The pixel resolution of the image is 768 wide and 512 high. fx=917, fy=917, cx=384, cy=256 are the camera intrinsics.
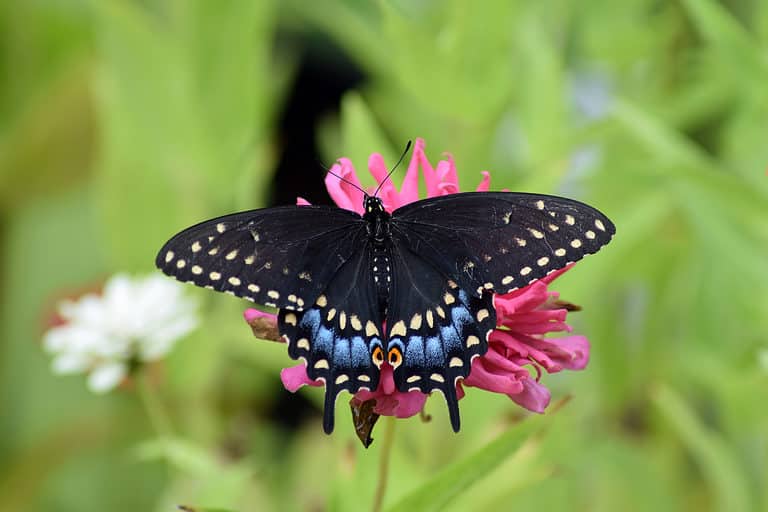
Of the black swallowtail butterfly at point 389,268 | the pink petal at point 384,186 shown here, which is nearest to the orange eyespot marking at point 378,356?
the black swallowtail butterfly at point 389,268

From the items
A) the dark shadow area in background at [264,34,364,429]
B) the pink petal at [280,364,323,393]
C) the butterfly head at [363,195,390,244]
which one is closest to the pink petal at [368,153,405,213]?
the butterfly head at [363,195,390,244]

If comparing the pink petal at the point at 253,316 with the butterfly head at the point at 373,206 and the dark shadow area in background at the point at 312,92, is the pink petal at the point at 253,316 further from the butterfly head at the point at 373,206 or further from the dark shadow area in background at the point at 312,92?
the dark shadow area in background at the point at 312,92

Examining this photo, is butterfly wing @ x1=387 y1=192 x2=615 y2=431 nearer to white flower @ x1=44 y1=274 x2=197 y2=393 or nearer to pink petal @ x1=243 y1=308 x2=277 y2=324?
pink petal @ x1=243 y1=308 x2=277 y2=324

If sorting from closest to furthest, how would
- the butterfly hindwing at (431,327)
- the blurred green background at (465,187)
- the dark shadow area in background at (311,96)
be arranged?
1. the butterfly hindwing at (431,327)
2. the blurred green background at (465,187)
3. the dark shadow area in background at (311,96)

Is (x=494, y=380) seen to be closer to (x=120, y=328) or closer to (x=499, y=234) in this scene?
(x=499, y=234)

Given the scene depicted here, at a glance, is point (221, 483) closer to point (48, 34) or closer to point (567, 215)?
point (567, 215)

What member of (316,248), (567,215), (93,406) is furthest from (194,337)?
(567,215)
